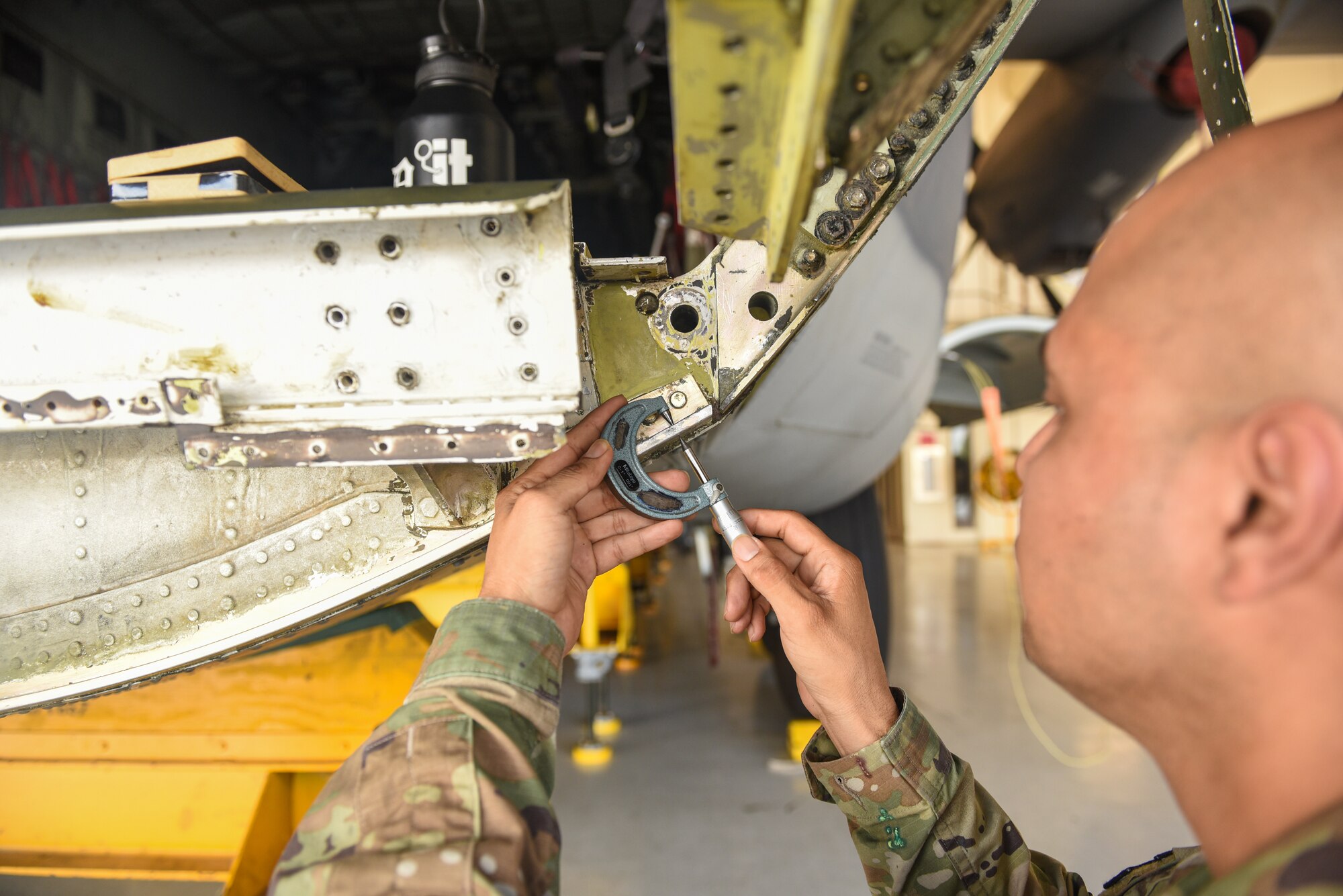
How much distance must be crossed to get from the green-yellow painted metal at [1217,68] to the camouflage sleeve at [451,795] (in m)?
0.95

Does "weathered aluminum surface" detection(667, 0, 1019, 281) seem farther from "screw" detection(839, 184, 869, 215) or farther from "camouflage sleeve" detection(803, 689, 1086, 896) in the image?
"camouflage sleeve" detection(803, 689, 1086, 896)

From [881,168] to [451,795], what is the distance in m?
0.68

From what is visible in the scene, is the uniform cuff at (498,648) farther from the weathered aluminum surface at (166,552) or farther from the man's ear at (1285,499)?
the man's ear at (1285,499)

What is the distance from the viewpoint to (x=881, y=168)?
75 cm

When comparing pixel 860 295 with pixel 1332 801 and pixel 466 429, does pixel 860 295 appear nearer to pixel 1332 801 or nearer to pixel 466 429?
pixel 466 429

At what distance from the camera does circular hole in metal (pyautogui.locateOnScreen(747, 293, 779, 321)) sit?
0.79 meters

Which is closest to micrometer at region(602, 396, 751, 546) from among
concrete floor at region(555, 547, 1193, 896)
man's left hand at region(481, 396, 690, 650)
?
man's left hand at region(481, 396, 690, 650)

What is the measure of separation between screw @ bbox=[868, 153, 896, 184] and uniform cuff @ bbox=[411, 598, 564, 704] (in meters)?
0.55

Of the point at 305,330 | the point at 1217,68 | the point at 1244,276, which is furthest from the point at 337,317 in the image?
the point at 1217,68

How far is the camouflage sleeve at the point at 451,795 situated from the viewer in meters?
0.46

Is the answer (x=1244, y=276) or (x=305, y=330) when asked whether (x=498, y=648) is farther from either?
(x=1244, y=276)

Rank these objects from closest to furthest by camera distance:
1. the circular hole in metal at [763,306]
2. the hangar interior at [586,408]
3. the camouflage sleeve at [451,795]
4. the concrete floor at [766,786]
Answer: the camouflage sleeve at [451,795], the circular hole in metal at [763,306], the hangar interior at [586,408], the concrete floor at [766,786]

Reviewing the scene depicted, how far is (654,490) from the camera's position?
76 centimetres

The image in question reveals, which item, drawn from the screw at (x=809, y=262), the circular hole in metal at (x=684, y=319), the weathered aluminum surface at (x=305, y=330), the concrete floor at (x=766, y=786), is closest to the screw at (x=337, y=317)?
the weathered aluminum surface at (x=305, y=330)
